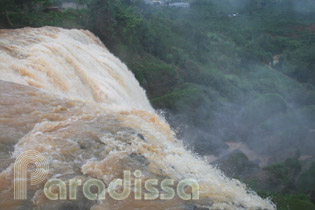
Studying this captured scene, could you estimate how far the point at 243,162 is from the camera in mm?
11922

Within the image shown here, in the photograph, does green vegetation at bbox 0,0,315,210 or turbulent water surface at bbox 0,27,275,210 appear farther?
green vegetation at bbox 0,0,315,210

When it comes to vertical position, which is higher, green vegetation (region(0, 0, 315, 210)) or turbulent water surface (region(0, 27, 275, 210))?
turbulent water surface (region(0, 27, 275, 210))

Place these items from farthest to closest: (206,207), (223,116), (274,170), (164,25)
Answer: (164,25) < (223,116) < (274,170) < (206,207)

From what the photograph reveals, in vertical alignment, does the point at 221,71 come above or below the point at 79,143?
below

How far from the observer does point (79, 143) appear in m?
6.14

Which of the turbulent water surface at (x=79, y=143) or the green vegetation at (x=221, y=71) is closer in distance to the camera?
the turbulent water surface at (x=79, y=143)

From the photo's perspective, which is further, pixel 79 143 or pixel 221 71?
pixel 221 71

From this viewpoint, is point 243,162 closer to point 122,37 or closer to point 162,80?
point 162,80

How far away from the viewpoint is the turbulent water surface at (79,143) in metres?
5.10

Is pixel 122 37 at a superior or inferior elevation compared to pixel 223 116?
superior

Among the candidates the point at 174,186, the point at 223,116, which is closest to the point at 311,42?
→ the point at 223,116

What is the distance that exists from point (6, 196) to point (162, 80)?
1453cm

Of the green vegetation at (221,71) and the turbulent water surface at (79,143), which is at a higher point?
the turbulent water surface at (79,143)

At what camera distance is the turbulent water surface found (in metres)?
5.10
